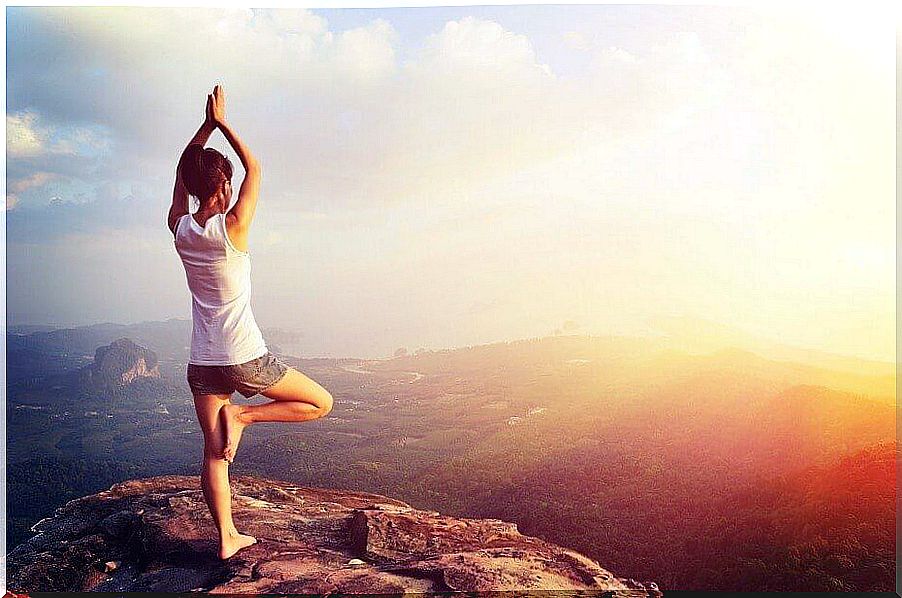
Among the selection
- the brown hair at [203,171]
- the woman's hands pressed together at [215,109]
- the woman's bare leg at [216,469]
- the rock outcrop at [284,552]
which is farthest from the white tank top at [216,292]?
the rock outcrop at [284,552]

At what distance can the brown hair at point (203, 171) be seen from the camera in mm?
2916

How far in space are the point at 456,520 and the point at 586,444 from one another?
0.89 metres

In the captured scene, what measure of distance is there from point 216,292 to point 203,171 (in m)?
0.46

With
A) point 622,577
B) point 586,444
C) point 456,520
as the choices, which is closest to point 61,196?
point 456,520

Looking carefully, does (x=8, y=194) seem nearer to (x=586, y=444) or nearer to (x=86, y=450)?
(x=86, y=450)

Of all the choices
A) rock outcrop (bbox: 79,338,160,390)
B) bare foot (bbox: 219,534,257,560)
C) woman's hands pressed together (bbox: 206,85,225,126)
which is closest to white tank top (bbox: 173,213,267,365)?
woman's hands pressed together (bbox: 206,85,225,126)

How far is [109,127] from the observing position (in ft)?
13.3

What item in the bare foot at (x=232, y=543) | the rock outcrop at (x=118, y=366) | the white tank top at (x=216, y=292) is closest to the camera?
the white tank top at (x=216, y=292)

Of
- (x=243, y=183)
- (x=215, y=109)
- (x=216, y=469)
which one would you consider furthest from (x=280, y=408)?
(x=215, y=109)

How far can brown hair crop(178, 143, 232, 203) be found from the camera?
2.92 metres

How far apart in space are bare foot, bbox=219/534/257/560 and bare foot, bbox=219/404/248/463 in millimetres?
344

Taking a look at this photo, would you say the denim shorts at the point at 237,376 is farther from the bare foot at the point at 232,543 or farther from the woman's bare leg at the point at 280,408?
the bare foot at the point at 232,543

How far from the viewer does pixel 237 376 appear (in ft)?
9.57

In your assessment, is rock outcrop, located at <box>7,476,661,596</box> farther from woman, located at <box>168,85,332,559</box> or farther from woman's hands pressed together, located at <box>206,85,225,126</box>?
woman's hands pressed together, located at <box>206,85,225,126</box>
